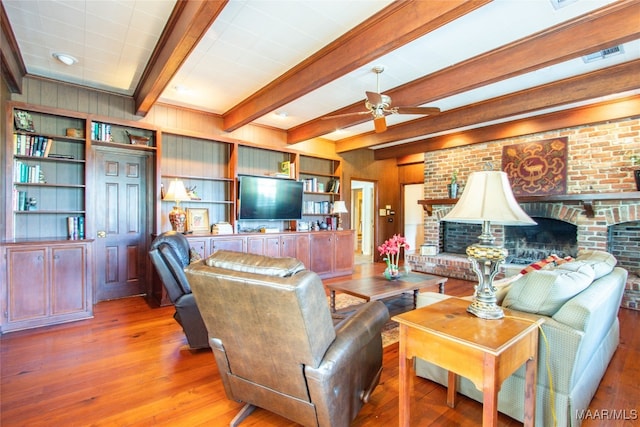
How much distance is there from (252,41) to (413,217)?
5939mm

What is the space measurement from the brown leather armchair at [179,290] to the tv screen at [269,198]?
93.6 inches

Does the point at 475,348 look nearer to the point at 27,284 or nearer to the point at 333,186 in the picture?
the point at 27,284

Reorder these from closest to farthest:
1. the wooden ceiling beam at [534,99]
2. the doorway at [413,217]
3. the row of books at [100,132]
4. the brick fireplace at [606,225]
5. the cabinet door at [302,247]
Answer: the wooden ceiling beam at [534,99], the row of books at [100,132], the brick fireplace at [606,225], the cabinet door at [302,247], the doorway at [413,217]

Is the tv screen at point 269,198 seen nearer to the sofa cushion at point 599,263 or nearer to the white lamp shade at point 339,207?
the white lamp shade at point 339,207

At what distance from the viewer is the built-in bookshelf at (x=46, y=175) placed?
3324mm

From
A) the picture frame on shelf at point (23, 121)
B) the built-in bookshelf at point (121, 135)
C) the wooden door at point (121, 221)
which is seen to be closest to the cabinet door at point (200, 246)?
the wooden door at point (121, 221)

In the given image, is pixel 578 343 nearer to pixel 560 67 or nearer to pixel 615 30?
pixel 615 30

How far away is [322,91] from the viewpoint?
3816 millimetres

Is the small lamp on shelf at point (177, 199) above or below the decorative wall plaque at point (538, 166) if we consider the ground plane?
below

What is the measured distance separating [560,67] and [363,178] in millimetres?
4207

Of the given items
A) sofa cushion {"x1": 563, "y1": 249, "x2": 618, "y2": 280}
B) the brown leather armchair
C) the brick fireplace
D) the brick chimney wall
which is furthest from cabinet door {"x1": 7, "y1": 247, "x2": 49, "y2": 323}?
the brick chimney wall

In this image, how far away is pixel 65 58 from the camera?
304 cm

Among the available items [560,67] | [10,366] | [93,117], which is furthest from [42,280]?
[560,67]

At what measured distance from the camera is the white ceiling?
227 centimetres
